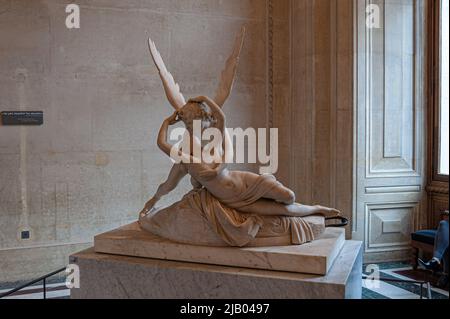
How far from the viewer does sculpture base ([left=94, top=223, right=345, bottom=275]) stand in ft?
10.0

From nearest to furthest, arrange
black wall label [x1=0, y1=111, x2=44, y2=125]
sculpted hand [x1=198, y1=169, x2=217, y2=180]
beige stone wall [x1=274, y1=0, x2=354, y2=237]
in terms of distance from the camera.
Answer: sculpted hand [x1=198, y1=169, x2=217, y2=180] < black wall label [x1=0, y1=111, x2=44, y2=125] < beige stone wall [x1=274, y1=0, x2=354, y2=237]

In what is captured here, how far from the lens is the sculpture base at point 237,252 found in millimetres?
3059

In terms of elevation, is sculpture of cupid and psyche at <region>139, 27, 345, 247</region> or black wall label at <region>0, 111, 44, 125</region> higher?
black wall label at <region>0, 111, 44, 125</region>

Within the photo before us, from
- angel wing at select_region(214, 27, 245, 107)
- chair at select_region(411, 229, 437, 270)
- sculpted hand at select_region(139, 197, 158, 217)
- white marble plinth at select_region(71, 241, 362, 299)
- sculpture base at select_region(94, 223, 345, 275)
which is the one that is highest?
angel wing at select_region(214, 27, 245, 107)

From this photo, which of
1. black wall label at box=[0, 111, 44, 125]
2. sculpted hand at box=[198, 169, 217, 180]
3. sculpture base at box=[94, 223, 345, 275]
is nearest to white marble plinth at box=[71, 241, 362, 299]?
sculpture base at box=[94, 223, 345, 275]

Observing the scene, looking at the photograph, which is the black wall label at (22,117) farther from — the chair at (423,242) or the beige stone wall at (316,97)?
the chair at (423,242)

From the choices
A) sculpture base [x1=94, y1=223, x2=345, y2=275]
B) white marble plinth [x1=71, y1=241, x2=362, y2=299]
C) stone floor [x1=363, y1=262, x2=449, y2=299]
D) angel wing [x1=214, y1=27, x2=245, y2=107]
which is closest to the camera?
white marble plinth [x1=71, y1=241, x2=362, y2=299]

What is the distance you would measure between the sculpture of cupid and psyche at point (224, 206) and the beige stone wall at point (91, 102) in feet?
8.61

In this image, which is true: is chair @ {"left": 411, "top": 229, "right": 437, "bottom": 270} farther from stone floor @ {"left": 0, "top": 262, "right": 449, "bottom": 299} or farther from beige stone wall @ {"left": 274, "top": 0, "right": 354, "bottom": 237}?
beige stone wall @ {"left": 274, "top": 0, "right": 354, "bottom": 237}

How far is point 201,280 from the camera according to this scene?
320cm

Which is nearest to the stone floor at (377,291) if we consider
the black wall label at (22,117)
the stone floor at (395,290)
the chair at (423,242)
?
the stone floor at (395,290)

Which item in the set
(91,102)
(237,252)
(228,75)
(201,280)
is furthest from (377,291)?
(91,102)

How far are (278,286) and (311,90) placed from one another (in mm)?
3516

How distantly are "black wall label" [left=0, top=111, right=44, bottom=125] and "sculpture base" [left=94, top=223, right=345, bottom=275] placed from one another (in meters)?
2.44
